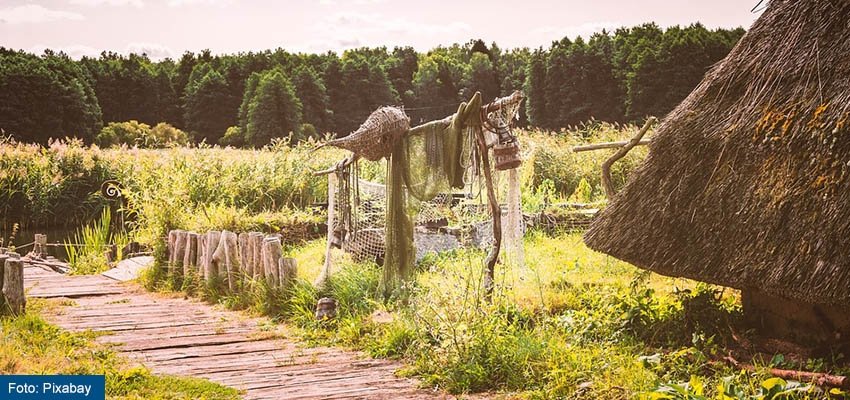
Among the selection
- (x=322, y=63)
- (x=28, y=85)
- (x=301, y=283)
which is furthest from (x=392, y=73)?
(x=301, y=283)

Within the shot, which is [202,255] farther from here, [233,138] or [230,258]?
[233,138]

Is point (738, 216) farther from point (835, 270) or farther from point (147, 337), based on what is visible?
point (147, 337)

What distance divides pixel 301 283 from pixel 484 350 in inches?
103

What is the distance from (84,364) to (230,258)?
2.87 metres

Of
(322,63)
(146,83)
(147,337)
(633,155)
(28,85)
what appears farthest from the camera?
(322,63)

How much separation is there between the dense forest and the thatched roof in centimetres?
1388

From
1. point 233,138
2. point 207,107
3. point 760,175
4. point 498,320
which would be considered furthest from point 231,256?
point 233,138

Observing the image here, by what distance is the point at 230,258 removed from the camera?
848cm

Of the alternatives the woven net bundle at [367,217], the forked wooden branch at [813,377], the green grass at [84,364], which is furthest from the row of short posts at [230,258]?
the forked wooden branch at [813,377]

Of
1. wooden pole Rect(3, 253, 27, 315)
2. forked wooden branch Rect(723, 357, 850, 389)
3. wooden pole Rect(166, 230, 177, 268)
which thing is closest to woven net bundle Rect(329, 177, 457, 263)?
wooden pole Rect(166, 230, 177, 268)

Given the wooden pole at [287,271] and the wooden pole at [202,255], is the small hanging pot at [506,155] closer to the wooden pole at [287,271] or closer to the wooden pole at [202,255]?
the wooden pole at [287,271]

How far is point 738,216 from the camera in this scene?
519cm

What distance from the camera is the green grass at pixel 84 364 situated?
512 cm

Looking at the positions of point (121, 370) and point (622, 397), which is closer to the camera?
point (622, 397)
